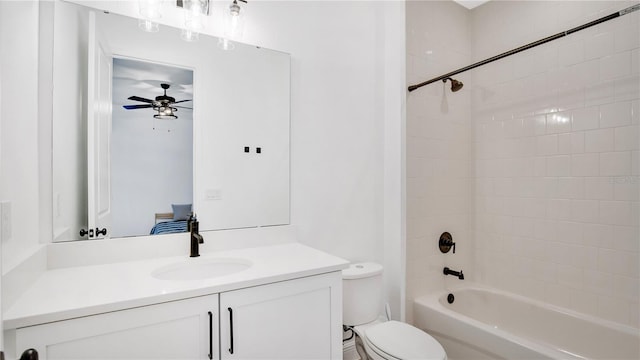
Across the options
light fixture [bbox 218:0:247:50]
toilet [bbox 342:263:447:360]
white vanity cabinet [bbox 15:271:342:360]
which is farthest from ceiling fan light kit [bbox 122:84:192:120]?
toilet [bbox 342:263:447:360]

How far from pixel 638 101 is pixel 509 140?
0.71m

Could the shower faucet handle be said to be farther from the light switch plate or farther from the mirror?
the light switch plate

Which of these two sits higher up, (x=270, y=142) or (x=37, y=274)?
(x=270, y=142)

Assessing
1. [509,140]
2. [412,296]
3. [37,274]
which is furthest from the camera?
[509,140]

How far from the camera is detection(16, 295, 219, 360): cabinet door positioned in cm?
92

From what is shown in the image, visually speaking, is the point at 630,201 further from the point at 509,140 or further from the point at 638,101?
the point at 509,140

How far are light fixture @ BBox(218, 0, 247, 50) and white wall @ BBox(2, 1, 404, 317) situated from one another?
5 centimetres

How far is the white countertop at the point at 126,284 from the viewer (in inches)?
36.7

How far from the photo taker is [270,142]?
1.84m

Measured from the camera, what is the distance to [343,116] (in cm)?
210

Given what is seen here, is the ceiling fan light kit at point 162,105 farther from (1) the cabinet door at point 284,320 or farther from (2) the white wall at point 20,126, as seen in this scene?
(1) the cabinet door at point 284,320

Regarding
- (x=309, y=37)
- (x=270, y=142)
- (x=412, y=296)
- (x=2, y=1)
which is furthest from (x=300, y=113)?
(x=412, y=296)

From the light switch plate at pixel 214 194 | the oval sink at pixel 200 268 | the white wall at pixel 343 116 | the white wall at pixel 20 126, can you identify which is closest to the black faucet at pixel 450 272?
the white wall at pixel 343 116

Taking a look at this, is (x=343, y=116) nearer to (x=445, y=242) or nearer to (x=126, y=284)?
(x=445, y=242)
